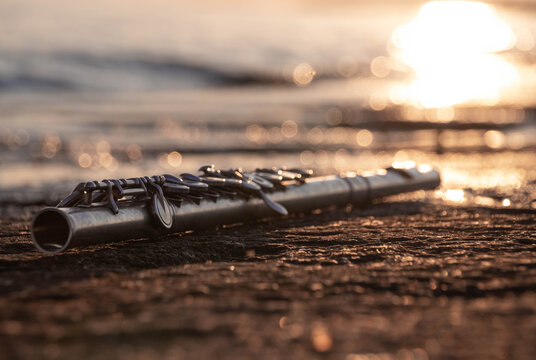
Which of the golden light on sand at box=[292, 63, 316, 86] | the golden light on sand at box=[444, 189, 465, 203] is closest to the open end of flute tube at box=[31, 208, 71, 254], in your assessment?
the golden light on sand at box=[444, 189, 465, 203]

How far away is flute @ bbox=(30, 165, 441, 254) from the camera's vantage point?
3523 mm

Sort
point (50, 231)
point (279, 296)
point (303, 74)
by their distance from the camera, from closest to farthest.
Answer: point (279, 296), point (50, 231), point (303, 74)

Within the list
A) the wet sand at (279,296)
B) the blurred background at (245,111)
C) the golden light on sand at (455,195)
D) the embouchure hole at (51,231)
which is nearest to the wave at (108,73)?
the blurred background at (245,111)

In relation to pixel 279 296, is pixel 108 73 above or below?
above

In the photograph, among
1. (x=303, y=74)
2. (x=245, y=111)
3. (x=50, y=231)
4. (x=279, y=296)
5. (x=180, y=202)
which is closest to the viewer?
(x=279, y=296)

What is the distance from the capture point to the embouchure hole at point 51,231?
11.6ft

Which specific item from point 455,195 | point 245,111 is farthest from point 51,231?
point 245,111

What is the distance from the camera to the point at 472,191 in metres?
6.73

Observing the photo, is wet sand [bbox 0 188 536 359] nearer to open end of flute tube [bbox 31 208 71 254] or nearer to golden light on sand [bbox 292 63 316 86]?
open end of flute tube [bbox 31 208 71 254]

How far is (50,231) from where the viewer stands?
142 inches

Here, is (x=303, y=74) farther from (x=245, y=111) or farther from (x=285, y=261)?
(x=285, y=261)

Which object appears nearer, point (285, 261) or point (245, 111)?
point (285, 261)

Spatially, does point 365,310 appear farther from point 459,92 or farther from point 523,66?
point 523,66

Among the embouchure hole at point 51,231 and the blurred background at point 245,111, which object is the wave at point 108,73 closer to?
the blurred background at point 245,111
